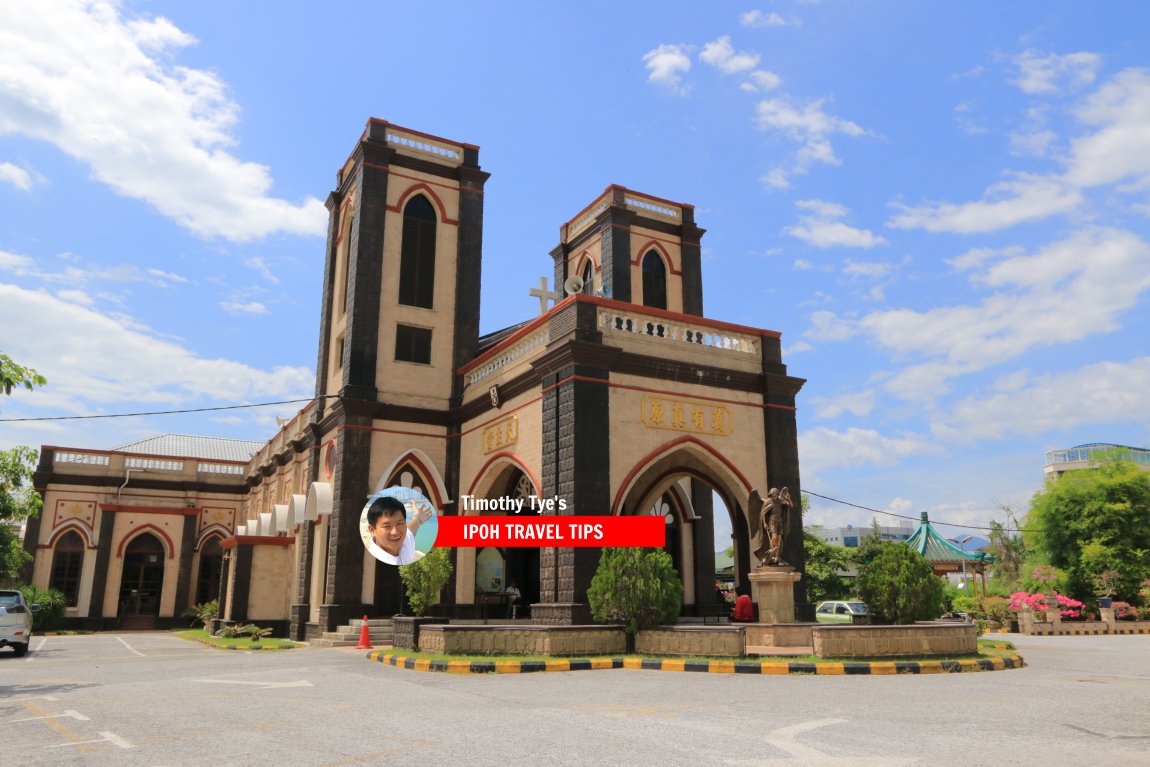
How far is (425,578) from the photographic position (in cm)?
1944

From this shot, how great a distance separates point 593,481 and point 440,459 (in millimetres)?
8401

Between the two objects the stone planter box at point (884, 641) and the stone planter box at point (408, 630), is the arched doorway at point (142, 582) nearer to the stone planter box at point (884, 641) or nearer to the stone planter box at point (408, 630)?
the stone planter box at point (408, 630)

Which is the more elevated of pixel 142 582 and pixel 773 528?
pixel 773 528

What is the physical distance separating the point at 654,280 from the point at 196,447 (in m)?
30.2

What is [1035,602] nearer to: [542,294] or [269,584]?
[542,294]

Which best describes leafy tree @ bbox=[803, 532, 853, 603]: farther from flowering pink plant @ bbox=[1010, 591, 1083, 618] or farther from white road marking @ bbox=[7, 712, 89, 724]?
white road marking @ bbox=[7, 712, 89, 724]

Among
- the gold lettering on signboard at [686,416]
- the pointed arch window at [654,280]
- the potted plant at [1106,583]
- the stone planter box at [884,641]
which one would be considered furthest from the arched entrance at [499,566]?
the potted plant at [1106,583]

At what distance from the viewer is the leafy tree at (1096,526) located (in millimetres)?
35344

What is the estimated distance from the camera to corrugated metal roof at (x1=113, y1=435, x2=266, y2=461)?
4350 cm

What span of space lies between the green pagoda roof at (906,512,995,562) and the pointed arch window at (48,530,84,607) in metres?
45.9

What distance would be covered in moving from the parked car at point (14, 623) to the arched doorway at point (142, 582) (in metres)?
17.3

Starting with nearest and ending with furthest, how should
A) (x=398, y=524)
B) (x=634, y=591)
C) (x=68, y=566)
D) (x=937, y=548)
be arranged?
(x=634, y=591)
(x=398, y=524)
(x=68, y=566)
(x=937, y=548)

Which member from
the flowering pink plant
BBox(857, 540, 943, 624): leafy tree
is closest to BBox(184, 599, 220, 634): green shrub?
BBox(857, 540, 943, 624): leafy tree

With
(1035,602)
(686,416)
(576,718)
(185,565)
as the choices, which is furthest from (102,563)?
(1035,602)
